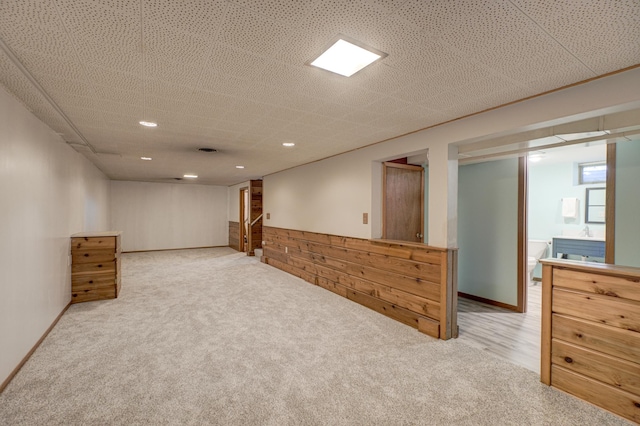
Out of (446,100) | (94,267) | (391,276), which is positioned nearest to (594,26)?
(446,100)

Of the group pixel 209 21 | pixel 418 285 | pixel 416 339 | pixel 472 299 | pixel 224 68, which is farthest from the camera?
pixel 472 299

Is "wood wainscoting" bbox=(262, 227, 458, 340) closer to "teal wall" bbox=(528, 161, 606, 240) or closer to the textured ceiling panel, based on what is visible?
the textured ceiling panel

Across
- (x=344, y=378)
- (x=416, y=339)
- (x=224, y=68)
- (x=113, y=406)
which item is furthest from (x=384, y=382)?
(x=224, y=68)

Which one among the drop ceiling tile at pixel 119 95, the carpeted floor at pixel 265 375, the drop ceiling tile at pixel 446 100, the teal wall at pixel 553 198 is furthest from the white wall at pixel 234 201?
the teal wall at pixel 553 198

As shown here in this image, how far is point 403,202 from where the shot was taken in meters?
4.49

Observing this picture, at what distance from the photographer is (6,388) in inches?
84.0

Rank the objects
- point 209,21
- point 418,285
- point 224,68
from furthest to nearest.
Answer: point 418,285, point 224,68, point 209,21

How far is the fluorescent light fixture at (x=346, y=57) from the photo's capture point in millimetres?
1650

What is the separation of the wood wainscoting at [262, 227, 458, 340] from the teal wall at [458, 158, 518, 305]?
166 cm

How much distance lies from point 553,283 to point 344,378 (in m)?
1.76

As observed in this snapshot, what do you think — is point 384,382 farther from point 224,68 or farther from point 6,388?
point 6,388

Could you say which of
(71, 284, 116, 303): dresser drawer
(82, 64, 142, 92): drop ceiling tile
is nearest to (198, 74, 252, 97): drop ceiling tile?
(82, 64, 142, 92): drop ceiling tile

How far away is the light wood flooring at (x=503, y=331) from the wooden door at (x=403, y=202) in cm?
130

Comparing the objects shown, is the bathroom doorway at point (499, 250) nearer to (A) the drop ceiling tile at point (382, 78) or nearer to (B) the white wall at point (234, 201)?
(A) the drop ceiling tile at point (382, 78)
